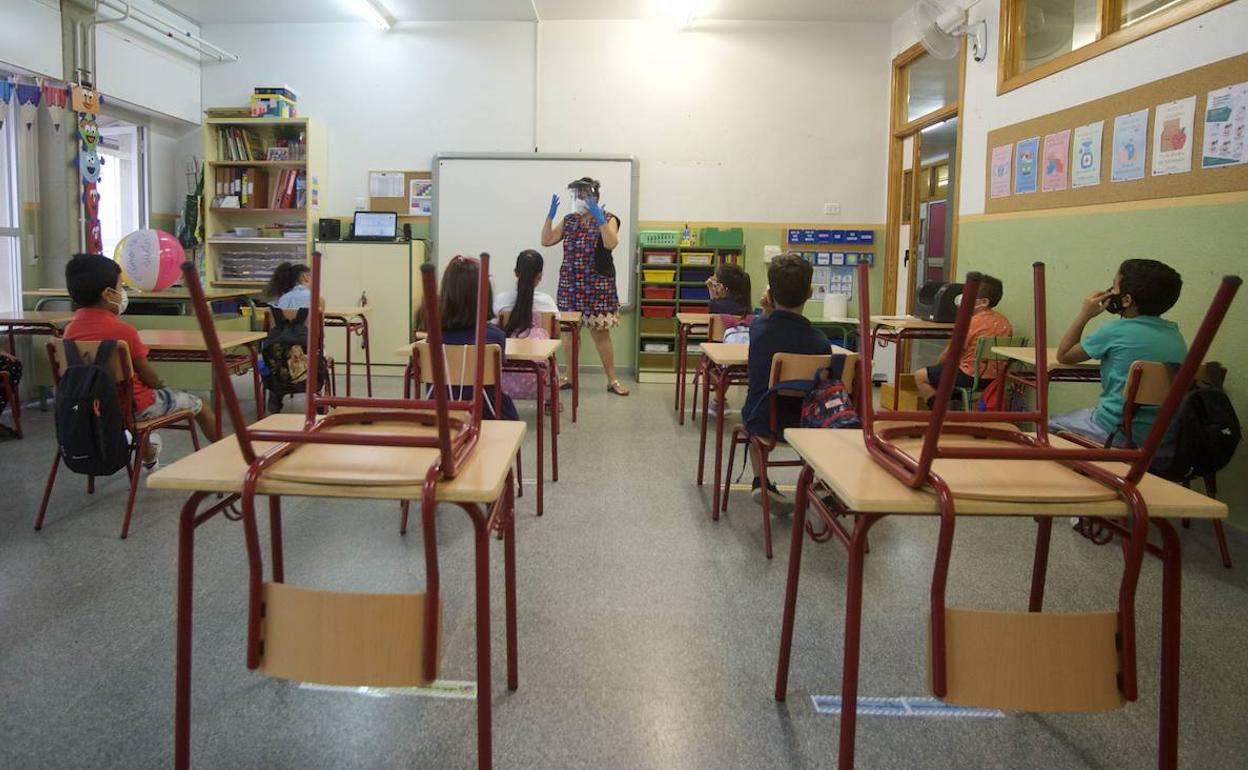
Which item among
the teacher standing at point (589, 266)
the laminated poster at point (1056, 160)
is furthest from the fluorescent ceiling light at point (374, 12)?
the laminated poster at point (1056, 160)

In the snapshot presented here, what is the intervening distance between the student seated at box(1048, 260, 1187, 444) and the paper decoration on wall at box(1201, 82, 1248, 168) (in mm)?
609

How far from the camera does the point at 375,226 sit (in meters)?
6.35

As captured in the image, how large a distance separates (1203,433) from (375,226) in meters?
5.63

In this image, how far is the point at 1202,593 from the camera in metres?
2.28

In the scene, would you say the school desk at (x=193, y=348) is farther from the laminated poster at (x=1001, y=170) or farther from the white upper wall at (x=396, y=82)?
the laminated poster at (x=1001, y=170)

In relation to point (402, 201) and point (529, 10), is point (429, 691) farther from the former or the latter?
point (529, 10)

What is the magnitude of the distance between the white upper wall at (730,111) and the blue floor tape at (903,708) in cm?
527

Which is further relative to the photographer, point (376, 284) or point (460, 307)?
point (376, 284)

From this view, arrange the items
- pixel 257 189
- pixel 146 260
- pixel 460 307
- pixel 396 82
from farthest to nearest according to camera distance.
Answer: pixel 396 82 → pixel 257 189 → pixel 146 260 → pixel 460 307

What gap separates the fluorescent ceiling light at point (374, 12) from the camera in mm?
5885

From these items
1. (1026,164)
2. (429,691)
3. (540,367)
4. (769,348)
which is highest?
(1026,164)

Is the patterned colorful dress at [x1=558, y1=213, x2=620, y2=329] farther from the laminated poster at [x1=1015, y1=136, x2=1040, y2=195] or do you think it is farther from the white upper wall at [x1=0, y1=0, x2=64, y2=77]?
the white upper wall at [x1=0, y1=0, x2=64, y2=77]

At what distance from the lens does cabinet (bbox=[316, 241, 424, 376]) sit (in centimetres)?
625

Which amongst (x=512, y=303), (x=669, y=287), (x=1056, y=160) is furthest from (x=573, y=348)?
(x=1056, y=160)
